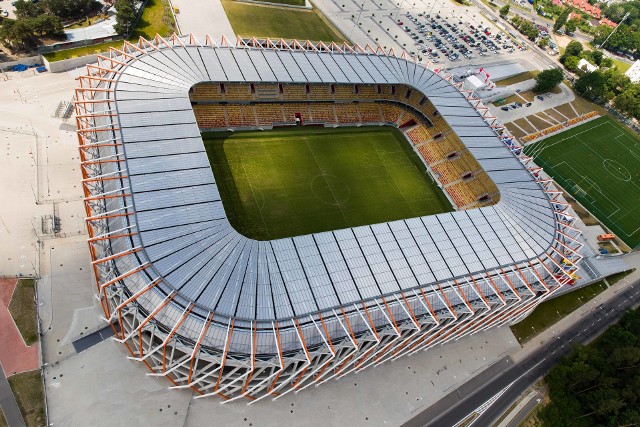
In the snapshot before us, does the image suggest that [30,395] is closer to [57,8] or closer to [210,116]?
[210,116]

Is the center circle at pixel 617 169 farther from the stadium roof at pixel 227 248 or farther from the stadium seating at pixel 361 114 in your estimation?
the stadium seating at pixel 361 114

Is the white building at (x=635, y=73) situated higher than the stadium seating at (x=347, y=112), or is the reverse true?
the stadium seating at (x=347, y=112)

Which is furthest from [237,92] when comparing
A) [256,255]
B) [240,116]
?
[256,255]

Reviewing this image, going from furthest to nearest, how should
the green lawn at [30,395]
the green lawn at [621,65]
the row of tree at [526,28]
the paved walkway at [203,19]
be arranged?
the green lawn at [621,65] → the row of tree at [526,28] → the paved walkway at [203,19] → the green lawn at [30,395]

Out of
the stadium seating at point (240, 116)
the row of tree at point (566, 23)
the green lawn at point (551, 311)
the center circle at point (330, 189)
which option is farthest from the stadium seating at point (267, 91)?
the row of tree at point (566, 23)

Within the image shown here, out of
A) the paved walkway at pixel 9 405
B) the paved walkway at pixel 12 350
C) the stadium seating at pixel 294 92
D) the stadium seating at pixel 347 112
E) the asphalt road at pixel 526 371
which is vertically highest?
the stadium seating at pixel 294 92

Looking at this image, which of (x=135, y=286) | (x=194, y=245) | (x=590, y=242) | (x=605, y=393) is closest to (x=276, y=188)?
(x=194, y=245)

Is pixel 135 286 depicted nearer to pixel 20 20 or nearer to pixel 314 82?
pixel 314 82

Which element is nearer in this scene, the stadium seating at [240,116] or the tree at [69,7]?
the stadium seating at [240,116]
